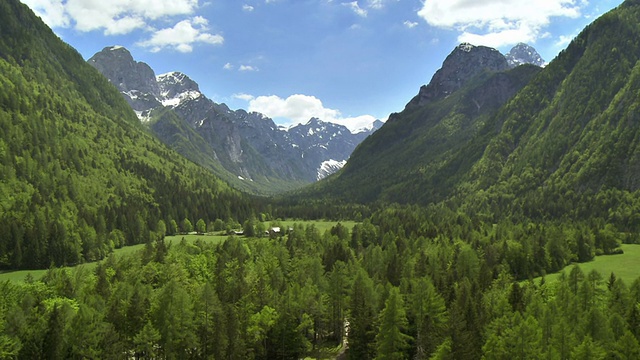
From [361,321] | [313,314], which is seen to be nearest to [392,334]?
[361,321]

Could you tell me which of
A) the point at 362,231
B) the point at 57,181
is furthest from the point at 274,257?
the point at 57,181

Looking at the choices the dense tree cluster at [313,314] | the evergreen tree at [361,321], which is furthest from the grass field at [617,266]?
the evergreen tree at [361,321]

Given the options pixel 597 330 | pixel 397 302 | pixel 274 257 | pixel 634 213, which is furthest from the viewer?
pixel 634 213

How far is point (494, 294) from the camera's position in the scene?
81625mm

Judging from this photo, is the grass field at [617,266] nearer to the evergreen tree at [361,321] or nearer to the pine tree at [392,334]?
the evergreen tree at [361,321]

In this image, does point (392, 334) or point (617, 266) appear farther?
point (617, 266)

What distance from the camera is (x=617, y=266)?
4751 inches

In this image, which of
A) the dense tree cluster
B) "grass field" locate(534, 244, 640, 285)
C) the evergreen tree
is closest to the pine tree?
the dense tree cluster

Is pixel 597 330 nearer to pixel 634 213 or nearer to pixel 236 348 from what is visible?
pixel 236 348

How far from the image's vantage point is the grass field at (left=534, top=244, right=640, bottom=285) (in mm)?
110000

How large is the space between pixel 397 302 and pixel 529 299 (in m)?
23.6

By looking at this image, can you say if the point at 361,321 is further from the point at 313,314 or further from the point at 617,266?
the point at 617,266

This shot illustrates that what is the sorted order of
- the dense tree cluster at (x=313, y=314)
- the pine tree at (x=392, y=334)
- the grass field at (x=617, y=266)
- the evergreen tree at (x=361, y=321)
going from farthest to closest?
the grass field at (x=617, y=266) → the evergreen tree at (x=361, y=321) → the pine tree at (x=392, y=334) → the dense tree cluster at (x=313, y=314)

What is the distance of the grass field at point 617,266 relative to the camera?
361ft
